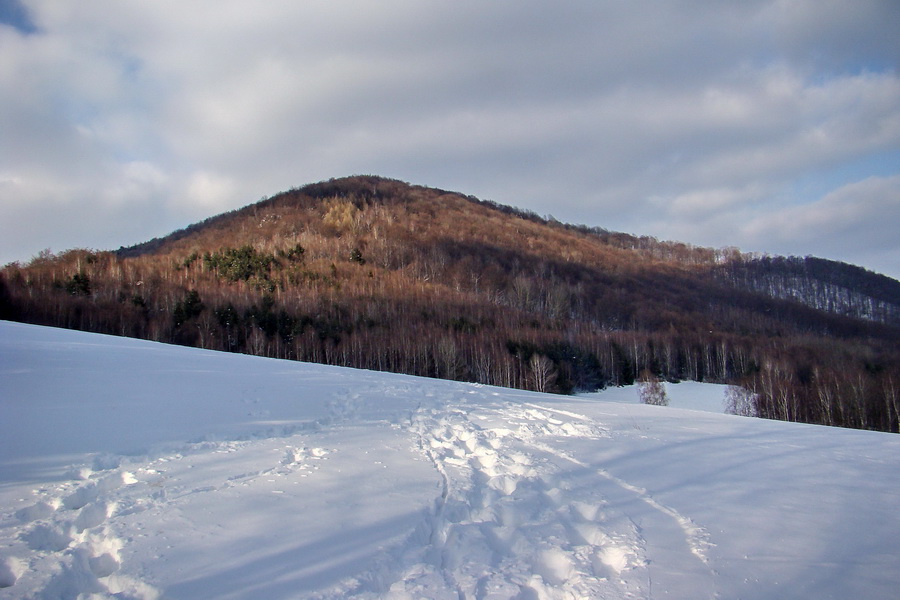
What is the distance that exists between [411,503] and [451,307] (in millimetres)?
62854

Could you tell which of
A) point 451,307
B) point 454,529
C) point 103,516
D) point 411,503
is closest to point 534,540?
point 454,529

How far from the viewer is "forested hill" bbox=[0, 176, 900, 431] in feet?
146

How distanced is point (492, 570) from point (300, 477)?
9.14 ft

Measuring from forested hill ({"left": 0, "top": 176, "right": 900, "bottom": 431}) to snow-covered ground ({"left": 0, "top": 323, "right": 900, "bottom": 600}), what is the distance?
37.0 meters

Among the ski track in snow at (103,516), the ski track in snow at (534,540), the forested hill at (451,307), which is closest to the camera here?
the ski track in snow at (103,516)

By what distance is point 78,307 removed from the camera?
138 feet

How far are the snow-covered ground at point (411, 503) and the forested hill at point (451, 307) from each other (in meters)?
37.0

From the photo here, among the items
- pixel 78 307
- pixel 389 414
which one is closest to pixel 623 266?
pixel 78 307

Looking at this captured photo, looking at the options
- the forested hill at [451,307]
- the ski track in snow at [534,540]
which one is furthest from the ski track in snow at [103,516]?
the forested hill at [451,307]

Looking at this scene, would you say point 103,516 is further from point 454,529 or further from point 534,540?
point 534,540

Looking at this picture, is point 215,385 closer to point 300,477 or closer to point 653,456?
point 300,477

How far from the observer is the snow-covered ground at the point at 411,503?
3.80 metres

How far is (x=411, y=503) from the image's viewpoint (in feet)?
16.9

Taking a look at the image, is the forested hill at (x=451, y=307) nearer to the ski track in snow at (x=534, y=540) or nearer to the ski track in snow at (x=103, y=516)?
the ski track in snow at (x=534, y=540)
